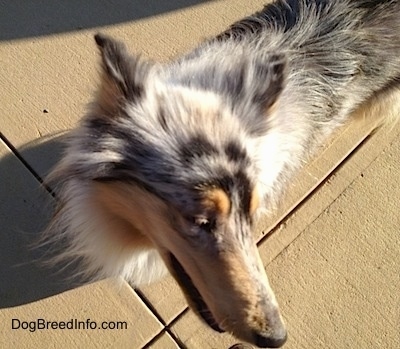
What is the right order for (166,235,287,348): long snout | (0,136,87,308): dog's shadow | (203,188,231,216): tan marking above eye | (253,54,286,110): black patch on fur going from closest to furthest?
(203,188,231,216): tan marking above eye < (166,235,287,348): long snout < (253,54,286,110): black patch on fur < (0,136,87,308): dog's shadow

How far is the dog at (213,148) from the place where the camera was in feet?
6.91

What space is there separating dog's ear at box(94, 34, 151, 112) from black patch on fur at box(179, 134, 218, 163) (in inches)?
11.2

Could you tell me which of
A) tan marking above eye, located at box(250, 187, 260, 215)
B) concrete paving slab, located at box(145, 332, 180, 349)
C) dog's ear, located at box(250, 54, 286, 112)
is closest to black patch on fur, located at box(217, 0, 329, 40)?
dog's ear, located at box(250, 54, 286, 112)

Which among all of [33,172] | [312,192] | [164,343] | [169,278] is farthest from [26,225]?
[312,192]

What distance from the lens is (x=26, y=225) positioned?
2939mm

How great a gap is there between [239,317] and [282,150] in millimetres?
712

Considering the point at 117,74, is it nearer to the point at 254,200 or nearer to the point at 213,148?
the point at 213,148

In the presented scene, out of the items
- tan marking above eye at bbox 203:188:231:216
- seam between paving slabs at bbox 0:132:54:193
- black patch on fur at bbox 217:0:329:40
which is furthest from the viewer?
seam between paving slabs at bbox 0:132:54:193

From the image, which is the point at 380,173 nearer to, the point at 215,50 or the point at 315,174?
the point at 315,174

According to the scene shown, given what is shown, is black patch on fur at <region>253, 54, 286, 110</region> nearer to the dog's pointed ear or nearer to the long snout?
the dog's pointed ear

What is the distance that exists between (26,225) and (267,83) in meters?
1.41

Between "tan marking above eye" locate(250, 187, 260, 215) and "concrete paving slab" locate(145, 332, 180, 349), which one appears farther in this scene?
"concrete paving slab" locate(145, 332, 180, 349)

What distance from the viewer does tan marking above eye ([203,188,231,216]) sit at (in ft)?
6.67

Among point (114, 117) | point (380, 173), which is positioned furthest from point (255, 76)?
point (380, 173)
